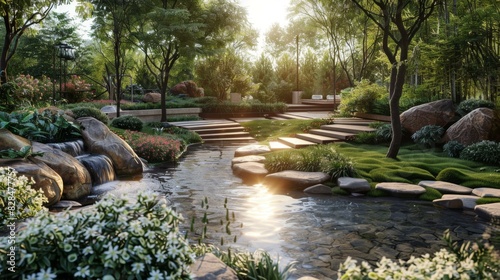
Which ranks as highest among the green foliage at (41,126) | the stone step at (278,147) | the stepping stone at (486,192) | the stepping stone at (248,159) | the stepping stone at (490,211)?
the green foliage at (41,126)

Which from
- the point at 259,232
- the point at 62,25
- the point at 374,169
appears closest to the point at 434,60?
the point at 374,169

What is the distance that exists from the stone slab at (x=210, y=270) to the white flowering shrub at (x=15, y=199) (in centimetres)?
187

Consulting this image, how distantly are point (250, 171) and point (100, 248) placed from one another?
874cm

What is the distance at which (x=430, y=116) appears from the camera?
1509cm

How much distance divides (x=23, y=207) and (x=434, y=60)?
630 inches

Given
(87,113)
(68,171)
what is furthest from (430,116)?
(87,113)

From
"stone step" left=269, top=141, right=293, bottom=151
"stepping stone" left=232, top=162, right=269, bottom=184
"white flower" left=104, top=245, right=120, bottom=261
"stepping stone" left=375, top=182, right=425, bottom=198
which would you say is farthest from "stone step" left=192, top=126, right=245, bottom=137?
"white flower" left=104, top=245, right=120, bottom=261

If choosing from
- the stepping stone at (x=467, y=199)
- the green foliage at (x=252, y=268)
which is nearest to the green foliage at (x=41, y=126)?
the green foliage at (x=252, y=268)

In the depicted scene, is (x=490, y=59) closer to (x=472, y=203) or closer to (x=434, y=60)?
(x=434, y=60)

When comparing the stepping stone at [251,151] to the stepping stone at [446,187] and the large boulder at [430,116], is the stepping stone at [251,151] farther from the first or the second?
the stepping stone at [446,187]

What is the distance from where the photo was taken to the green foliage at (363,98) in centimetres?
1958

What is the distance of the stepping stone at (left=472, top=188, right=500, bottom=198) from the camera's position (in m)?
8.98

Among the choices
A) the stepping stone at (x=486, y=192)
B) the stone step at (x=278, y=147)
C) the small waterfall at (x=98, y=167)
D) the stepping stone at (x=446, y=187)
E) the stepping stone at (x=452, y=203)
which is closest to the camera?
the stepping stone at (x=452, y=203)

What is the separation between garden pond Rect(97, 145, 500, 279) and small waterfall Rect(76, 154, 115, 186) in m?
0.36
